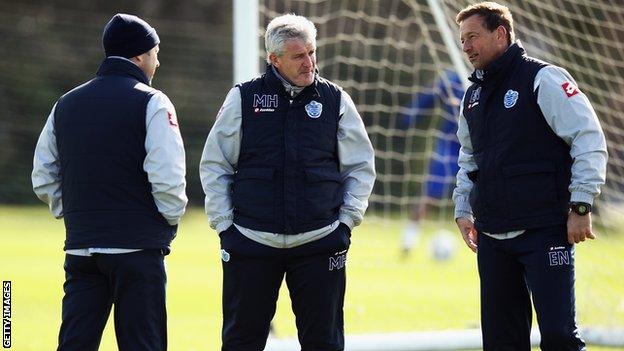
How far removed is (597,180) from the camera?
464 cm

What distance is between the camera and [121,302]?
466cm

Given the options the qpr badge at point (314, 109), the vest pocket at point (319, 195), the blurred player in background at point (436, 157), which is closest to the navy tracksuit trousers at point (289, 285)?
the vest pocket at point (319, 195)

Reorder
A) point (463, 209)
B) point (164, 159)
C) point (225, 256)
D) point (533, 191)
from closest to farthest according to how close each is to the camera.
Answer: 1. point (164, 159)
2. point (533, 191)
3. point (225, 256)
4. point (463, 209)

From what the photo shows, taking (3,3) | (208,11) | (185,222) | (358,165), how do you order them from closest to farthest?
(358,165), (185,222), (3,3), (208,11)

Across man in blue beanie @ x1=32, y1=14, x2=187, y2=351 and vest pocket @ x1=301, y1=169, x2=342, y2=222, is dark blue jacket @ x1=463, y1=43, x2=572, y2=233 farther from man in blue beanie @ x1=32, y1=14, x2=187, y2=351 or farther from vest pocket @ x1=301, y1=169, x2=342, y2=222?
man in blue beanie @ x1=32, y1=14, x2=187, y2=351

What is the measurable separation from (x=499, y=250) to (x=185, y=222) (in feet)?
38.6

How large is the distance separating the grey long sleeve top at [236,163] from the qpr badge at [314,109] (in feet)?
0.38

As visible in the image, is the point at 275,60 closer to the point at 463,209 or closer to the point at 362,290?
the point at 463,209

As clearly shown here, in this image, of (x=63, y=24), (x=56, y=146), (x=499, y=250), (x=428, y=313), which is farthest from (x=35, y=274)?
(x=63, y=24)

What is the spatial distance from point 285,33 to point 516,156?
106cm

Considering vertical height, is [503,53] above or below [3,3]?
below

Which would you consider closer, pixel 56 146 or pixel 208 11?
pixel 56 146

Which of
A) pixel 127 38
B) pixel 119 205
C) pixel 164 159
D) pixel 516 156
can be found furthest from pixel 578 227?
pixel 127 38

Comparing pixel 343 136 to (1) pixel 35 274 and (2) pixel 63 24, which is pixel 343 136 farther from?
(2) pixel 63 24
